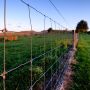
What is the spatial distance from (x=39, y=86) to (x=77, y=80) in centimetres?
165

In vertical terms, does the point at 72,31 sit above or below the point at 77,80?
above

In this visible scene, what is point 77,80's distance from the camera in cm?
597

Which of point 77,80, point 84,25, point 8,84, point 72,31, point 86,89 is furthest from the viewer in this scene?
point 84,25

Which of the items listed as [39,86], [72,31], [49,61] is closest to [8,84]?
[39,86]

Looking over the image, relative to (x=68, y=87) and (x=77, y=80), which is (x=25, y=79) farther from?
(x=77, y=80)

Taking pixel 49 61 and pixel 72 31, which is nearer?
pixel 49 61

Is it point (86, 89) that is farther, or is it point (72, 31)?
point (72, 31)

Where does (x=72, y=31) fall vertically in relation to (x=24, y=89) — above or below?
above

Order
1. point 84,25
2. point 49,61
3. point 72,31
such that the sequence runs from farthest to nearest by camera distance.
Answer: point 84,25 → point 72,31 → point 49,61

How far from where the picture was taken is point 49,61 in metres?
6.91

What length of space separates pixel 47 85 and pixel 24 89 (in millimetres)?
439

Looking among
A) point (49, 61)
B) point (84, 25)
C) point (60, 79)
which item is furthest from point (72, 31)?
point (84, 25)

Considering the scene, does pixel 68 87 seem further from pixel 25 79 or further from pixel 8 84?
pixel 8 84

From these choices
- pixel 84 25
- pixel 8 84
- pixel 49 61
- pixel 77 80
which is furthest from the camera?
pixel 84 25
